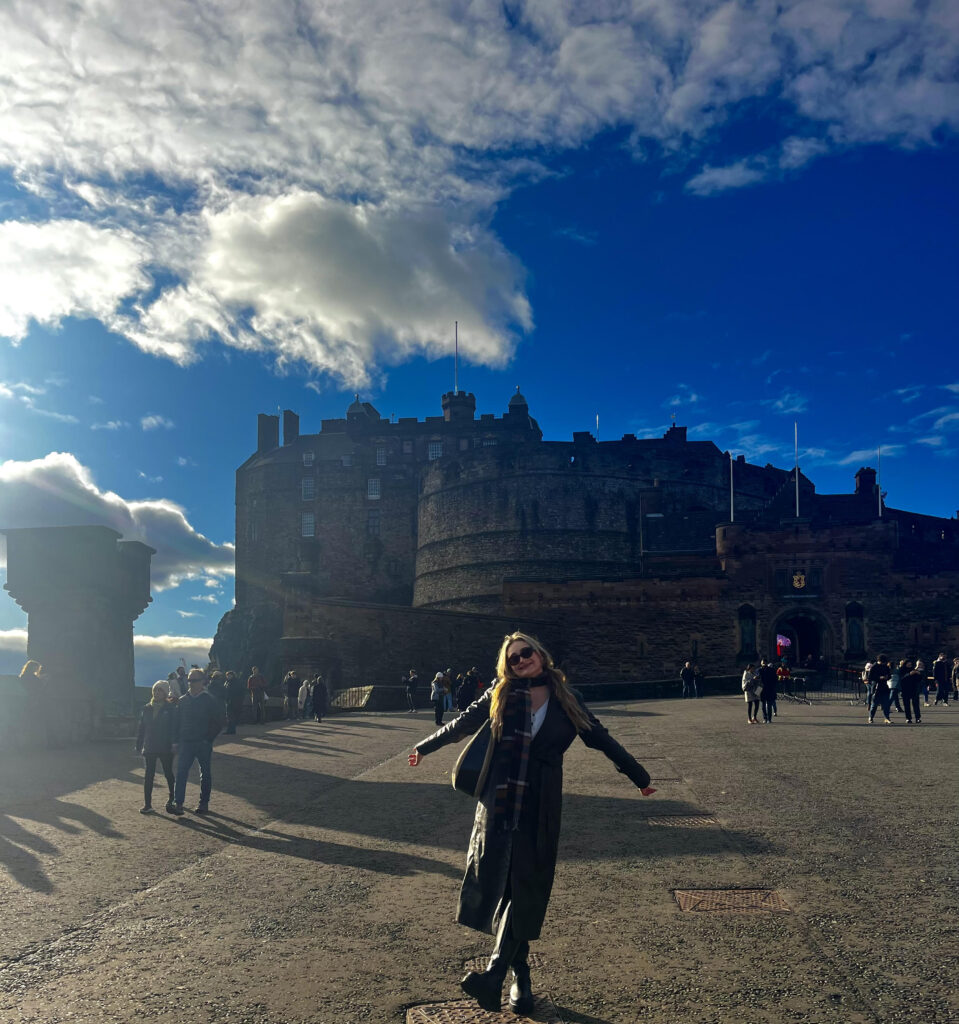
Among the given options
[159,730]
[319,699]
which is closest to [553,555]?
[319,699]

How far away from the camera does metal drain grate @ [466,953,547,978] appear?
3.96 meters

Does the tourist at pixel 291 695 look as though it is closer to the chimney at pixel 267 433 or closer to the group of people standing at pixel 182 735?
the group of people standing at pixel 182 735

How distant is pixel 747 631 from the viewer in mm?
34750

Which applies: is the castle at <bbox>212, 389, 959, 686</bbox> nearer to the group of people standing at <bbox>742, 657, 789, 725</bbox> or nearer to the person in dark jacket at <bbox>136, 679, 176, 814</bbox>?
the group of people standing at <bbox>742, 657, 789, 725</bbox>

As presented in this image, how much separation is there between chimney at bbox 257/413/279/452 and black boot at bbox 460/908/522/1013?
57775 mm

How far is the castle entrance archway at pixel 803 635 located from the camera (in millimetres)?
34250

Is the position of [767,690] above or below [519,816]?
above

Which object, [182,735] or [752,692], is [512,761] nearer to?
[182,735]

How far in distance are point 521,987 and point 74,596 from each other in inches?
1068

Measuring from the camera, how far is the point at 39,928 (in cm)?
463

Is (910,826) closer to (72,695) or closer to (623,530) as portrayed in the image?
(72,695)

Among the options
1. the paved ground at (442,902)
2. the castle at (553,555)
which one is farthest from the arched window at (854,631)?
the paved ground at (442,902)

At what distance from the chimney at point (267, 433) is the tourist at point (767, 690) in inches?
1850

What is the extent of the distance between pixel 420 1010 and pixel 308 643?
27.4 m
